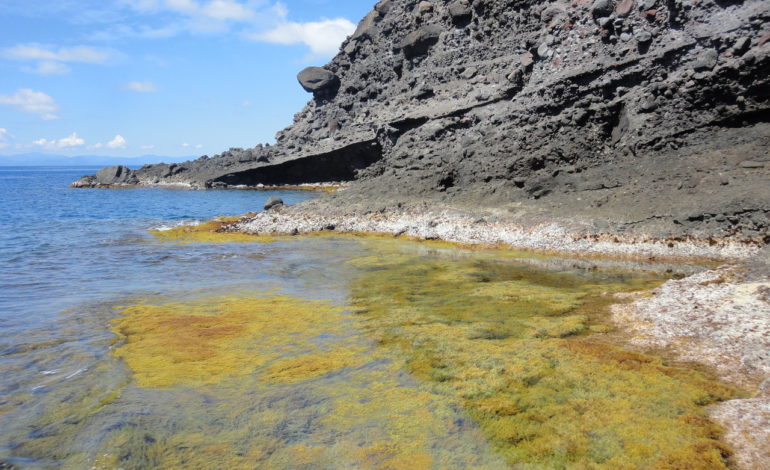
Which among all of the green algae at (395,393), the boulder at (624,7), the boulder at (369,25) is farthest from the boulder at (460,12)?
the green algae at (395,393)

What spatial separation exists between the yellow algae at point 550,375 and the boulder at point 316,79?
66934 mm

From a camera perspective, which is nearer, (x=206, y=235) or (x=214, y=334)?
(x=214, y=334)

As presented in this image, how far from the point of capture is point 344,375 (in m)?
9.72

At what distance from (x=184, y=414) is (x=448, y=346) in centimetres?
529

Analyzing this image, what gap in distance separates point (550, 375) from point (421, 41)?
49.1m

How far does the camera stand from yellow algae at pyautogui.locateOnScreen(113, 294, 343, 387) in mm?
10375

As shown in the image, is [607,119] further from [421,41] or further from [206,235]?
[421,41]

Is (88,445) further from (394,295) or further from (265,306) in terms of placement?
(394,295)

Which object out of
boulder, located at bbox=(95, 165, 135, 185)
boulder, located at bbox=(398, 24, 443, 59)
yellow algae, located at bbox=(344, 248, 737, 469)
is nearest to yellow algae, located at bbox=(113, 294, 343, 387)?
yellow algae, located at bbox=(344, 248, 737, 469)

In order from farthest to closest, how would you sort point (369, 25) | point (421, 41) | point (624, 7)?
point (369, 25)
point (421, 41)
point (624, 7)

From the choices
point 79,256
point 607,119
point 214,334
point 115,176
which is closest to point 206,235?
point 79,256

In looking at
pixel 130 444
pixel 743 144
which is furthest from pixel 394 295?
pixel 743 144

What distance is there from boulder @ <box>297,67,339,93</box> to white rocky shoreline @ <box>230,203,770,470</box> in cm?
5481

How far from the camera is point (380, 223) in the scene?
29.9 metres
